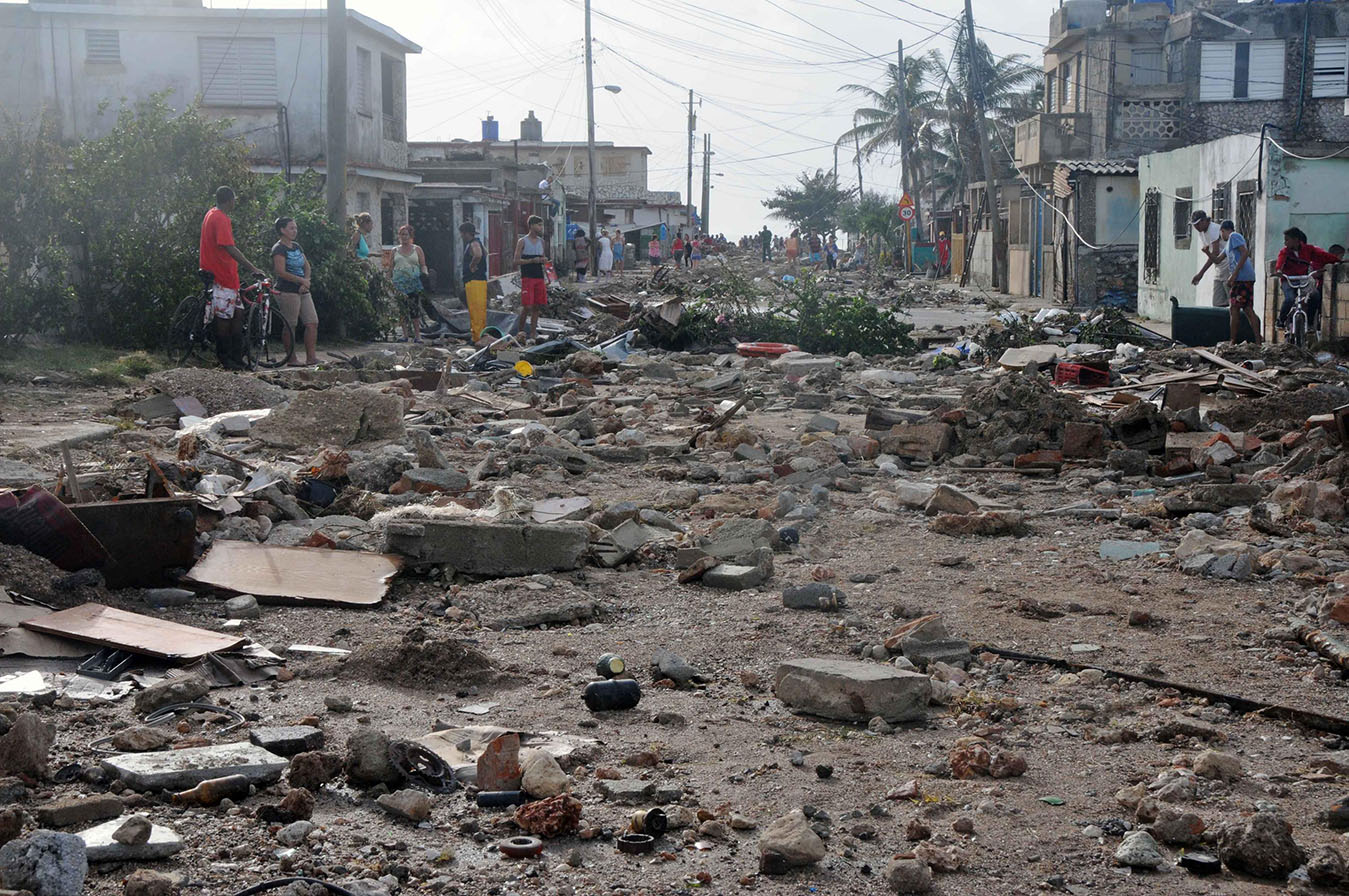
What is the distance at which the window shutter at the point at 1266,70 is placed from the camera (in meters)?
34.8

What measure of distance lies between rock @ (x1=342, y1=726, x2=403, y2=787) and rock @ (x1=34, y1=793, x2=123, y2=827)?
430mm

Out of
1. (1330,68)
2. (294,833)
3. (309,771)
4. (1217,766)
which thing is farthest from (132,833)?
(1330,68)

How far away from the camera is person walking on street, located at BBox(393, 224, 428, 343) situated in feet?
56.1

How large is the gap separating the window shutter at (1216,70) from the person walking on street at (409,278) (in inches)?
Result: 1025

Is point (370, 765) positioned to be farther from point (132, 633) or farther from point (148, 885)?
point (132, 633)

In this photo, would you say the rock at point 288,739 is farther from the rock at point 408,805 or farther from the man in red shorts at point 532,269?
the man in red shorts at point 532,269

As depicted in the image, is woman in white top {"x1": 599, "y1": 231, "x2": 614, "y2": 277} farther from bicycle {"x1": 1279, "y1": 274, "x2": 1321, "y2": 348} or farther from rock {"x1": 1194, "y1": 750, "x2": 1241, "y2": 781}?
rock {"x1": 1194, "y1": 750, "x2": 1241, "y2": 781}

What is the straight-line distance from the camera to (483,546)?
18.8 ft

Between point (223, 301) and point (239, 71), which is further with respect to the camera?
point (239, 71)

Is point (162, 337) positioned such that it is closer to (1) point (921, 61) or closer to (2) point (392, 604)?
(2) point (392, 604)

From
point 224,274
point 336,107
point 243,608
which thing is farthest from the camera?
point 336,107

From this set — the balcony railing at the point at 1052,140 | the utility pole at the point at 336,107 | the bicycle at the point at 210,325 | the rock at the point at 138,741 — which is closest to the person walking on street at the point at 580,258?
the balcony railing at the point at 1052,140

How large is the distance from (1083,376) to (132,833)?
34.7 feet

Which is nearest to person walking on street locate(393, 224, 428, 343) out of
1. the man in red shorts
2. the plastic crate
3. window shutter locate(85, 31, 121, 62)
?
the man in red shorts
